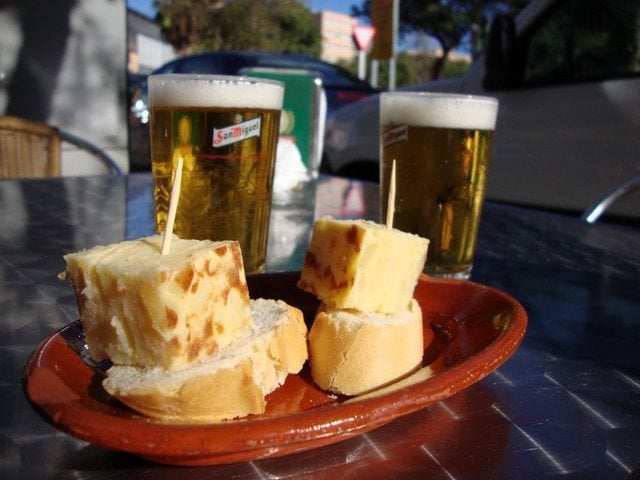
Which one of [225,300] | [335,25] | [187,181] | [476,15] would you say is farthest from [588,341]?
[335,25]

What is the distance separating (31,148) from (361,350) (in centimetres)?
303

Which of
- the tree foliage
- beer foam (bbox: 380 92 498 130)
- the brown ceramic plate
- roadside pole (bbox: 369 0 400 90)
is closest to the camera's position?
the brown ceramic plate

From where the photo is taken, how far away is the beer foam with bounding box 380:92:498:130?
1.38 metres

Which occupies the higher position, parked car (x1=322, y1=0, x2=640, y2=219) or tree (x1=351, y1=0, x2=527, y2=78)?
tree (x1=351, y1=0, x2=527, y2=78)

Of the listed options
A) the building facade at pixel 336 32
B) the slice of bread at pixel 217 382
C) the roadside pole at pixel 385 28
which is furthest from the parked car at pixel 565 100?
the building facade at pixel 336 32

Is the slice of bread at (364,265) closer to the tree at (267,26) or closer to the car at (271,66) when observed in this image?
the car at (271,66)

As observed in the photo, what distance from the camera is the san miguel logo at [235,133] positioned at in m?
1.23

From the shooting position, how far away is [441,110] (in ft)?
4.54

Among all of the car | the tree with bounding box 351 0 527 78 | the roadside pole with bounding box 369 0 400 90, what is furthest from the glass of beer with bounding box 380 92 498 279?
the tree with bounding box 351 0 527 78

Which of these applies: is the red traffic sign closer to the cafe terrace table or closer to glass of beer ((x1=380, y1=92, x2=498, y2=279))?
the cafe terrace table

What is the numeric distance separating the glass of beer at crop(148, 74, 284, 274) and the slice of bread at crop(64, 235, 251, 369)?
47 cm

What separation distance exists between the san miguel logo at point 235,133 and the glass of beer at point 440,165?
12.8 inches

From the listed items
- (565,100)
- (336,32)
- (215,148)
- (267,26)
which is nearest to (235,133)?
(215,148)

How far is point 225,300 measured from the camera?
0.80 meters
